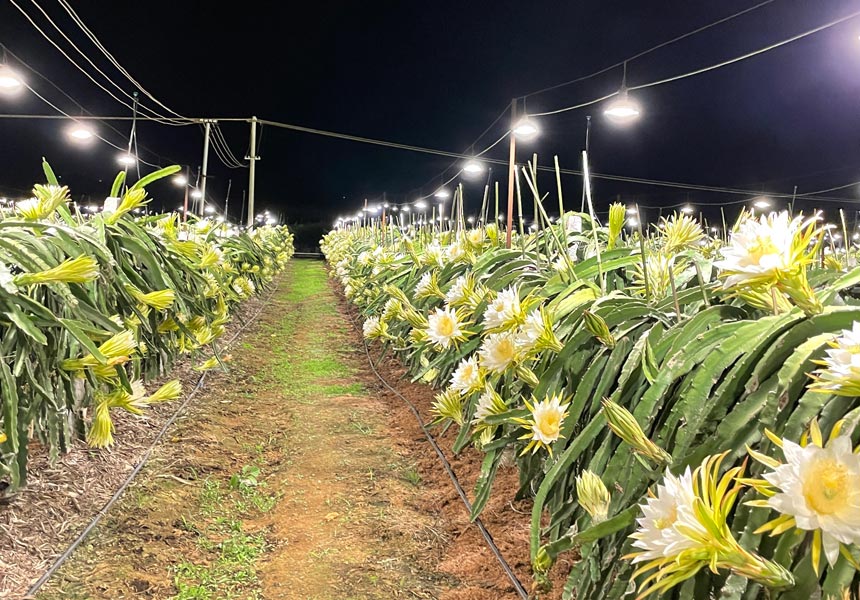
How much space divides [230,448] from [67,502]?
0.76m

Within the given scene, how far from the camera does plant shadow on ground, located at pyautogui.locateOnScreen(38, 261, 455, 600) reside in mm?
1462

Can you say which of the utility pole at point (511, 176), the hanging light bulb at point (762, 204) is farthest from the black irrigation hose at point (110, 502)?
the hanging light bulb at point (762, 204)

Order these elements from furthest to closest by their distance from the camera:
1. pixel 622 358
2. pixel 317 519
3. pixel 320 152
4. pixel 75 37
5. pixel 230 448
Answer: pixel 320 152 < pixel 75 37 < pixel 230 448 < pixel 317 519 < pixel 622 358

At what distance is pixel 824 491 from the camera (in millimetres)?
453

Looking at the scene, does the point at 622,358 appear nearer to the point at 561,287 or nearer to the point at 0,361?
the point at 561,287

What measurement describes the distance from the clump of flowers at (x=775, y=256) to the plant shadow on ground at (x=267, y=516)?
3.83ft

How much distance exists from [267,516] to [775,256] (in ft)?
5.60

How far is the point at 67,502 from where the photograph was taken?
5.44 ft

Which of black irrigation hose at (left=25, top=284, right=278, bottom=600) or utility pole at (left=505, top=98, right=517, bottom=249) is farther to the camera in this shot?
utility pole at (left=505, top=98, right=517, bottom=249)

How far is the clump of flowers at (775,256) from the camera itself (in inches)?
24.1

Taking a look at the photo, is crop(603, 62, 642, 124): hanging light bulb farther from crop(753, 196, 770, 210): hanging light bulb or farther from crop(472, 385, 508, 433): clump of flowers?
crop(472, 385, 508, 433): clump of flowers

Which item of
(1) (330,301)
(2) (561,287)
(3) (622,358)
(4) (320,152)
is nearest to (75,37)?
(1) (330,301)

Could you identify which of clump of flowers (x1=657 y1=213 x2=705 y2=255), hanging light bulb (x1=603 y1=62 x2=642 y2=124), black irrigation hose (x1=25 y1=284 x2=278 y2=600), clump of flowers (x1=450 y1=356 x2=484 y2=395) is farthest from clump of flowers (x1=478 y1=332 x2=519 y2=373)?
hanging light bulb (x1=603 y1=62 x2=642 y2=124)

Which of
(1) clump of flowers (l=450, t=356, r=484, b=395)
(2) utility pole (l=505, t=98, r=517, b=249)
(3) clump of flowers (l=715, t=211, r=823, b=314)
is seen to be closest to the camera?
(3) clump of flowers (l=715, t=211, r=823, b=314)
